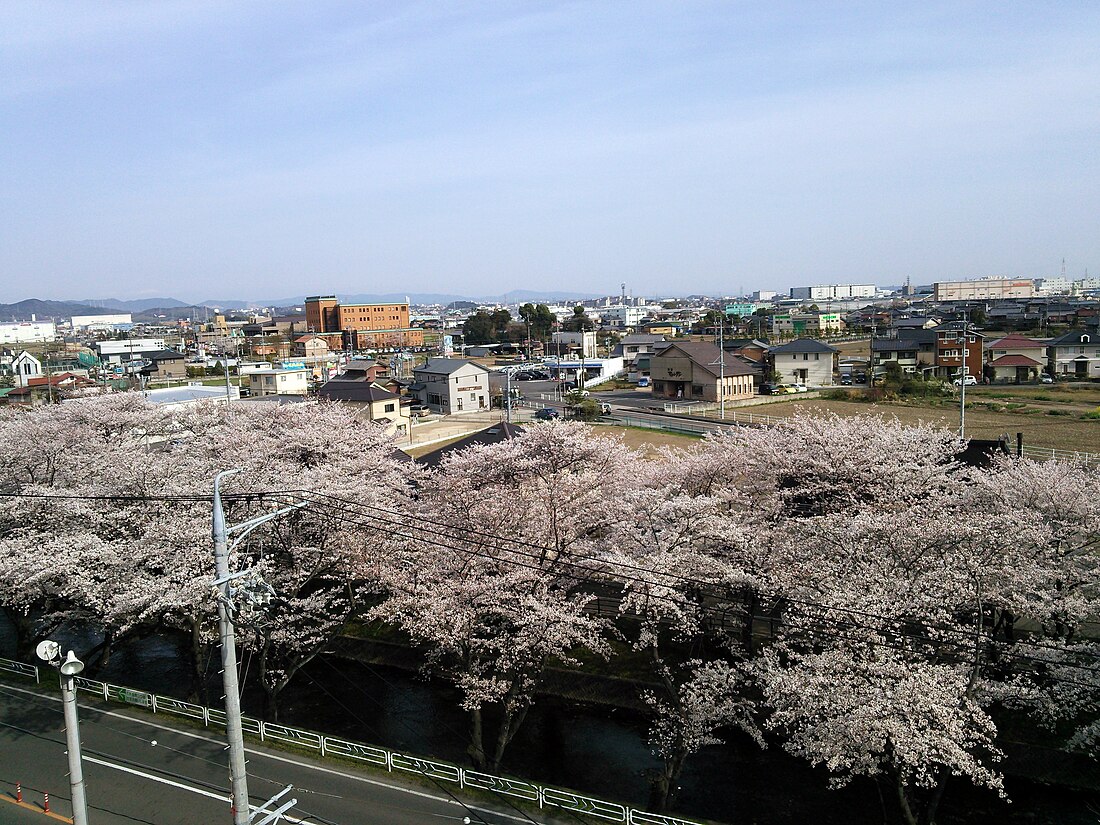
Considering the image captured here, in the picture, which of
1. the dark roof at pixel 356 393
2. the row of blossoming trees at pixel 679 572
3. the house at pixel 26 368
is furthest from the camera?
the house at pixel 26 368

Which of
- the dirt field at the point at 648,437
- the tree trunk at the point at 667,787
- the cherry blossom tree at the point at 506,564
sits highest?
the cherry blossom tree at the point at 506,564

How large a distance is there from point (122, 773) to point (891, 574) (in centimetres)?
1028

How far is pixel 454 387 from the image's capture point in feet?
134

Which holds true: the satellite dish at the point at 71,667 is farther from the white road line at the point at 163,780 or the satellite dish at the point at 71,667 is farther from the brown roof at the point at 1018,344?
the brown roof at the point at 1018,344

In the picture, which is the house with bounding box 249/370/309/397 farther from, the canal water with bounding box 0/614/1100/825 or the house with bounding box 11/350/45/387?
the canal water with bounding box 0/614/1100/825

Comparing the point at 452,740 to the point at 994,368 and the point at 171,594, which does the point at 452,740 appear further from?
the point at 994,368

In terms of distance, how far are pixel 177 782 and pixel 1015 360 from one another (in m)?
47.7

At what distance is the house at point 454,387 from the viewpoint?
4097 centimetres

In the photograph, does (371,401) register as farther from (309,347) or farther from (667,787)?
(309,347)

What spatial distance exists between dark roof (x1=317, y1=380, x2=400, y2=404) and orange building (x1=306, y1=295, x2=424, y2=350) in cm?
6125

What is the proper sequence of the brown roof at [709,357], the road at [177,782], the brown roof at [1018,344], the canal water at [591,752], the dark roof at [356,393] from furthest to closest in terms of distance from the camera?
the brown roof at [1018,344] < the brown roof at [709,357] < the dark roof at [356,393] < the canal water at [591,752] < the road at [177,782]

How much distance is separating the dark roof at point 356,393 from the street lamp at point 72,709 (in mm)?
25408

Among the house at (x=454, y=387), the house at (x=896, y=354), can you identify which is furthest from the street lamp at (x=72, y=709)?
the house at (x=896, y=354)

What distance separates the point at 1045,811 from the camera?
997cm
